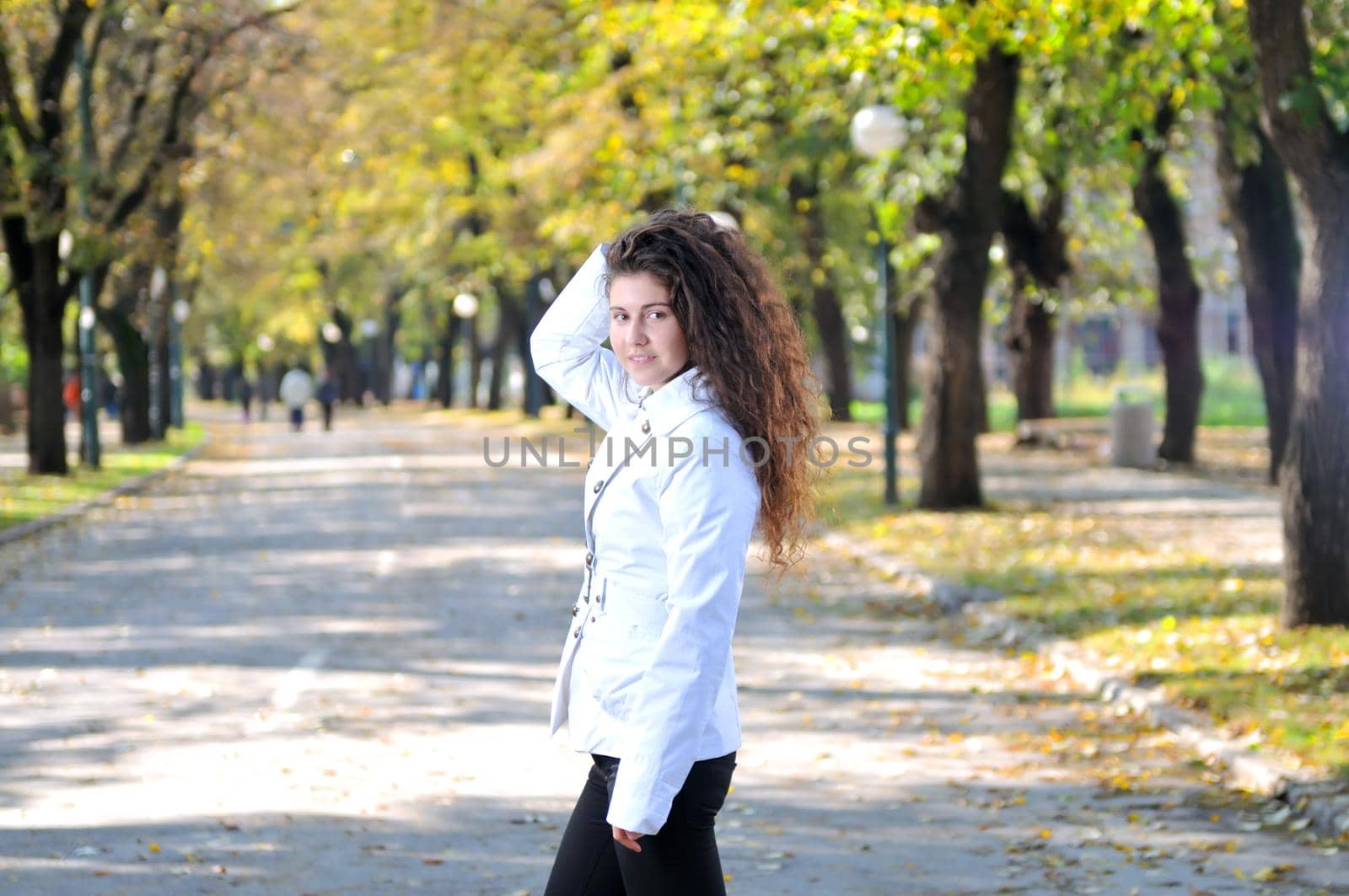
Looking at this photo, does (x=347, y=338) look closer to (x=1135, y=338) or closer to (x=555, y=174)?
(x=1135, y=338)

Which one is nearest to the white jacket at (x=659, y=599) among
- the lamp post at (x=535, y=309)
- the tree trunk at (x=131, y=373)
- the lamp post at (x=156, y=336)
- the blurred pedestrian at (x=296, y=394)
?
the tree trunk at (x=131, y=373)

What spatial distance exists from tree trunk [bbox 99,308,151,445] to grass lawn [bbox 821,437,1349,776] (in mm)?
19019

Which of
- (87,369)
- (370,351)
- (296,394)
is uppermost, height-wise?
(370,351)

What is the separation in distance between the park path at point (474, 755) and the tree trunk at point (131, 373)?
20.1m

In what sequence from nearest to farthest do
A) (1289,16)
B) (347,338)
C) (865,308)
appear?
(1289,16)
(865,308)
(347,338)

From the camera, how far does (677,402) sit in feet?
11.2

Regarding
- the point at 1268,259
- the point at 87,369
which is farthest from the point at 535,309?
the point at 1268,259

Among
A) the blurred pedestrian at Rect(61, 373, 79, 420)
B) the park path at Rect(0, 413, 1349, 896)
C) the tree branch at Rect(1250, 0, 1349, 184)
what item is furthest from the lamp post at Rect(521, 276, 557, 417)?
the tree branch at Rect(1250, 0, 1349, 184)

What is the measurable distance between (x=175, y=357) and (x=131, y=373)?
10.3 m

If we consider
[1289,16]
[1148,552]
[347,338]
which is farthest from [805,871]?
[347,338]

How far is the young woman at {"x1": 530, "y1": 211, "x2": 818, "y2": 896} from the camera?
3221mm

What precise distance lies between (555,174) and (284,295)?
38.6 meters

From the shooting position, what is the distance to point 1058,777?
789cm

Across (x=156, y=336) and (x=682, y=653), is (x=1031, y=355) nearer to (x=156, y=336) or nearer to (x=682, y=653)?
(x=156, y=336)
